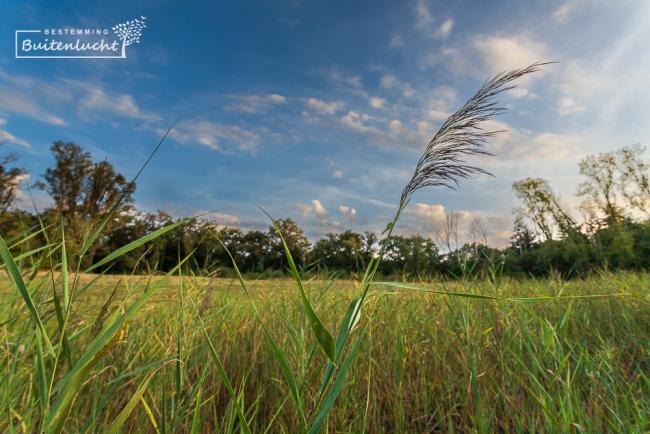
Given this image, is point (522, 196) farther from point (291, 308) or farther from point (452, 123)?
point (452, 123)

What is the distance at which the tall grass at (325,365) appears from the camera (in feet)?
3.53

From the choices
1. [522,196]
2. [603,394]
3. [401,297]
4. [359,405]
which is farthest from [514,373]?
[522,196]

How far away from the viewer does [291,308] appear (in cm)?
337

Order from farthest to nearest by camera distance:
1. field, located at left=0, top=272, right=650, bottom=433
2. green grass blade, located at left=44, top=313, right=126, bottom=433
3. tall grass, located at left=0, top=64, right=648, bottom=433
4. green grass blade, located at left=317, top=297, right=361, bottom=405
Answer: field, located at left=0, top=272, right=650, bottom=433
tall grass, located at left=0, top=64, right=648, bottom=433
green grass blade, located at left=317, top=297, right=361, bottom=405
green grass blade, located at left=44, top=313, right=126, bottom=433

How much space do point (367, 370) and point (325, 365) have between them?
0.79 meters

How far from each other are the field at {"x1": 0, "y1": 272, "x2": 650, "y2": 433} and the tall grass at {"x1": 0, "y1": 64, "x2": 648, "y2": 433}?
12 millimetres

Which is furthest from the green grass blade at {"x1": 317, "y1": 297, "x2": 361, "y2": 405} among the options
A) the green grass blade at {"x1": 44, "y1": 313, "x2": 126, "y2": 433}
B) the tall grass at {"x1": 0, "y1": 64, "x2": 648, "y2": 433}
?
the green grass blade at {"x1": 44, "y1": 313, "x2": 126, "y2": 433}

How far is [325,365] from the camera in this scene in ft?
4.99

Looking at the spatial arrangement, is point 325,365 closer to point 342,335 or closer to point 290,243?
point 342,335

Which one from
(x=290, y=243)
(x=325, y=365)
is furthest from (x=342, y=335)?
(x=290, y=243)

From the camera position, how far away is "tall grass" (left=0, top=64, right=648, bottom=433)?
1.08 meters

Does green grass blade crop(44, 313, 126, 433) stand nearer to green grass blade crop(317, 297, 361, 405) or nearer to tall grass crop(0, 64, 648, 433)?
tall grass crop(0, 64, 648, 433)

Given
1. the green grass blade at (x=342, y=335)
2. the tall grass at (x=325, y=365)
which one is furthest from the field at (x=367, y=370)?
the green grass blade at (x=342, y=335)

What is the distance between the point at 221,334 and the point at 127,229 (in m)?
2.88
